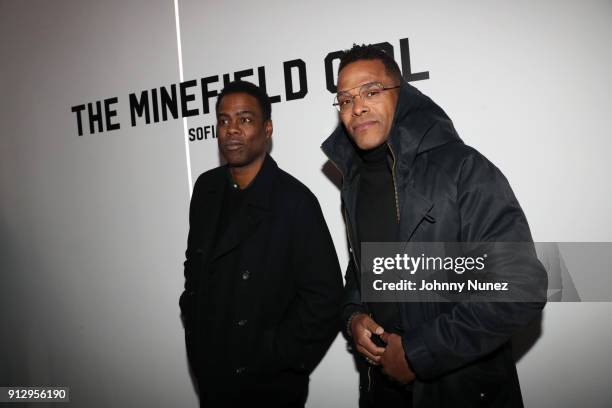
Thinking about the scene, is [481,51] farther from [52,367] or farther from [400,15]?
[52,367]

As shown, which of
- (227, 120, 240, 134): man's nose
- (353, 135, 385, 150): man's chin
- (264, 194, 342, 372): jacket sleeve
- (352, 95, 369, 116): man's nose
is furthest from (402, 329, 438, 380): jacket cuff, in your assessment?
(227, 120, 240, 134): man's nose

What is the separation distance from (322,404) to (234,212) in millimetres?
1209

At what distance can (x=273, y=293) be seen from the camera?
192 centimetres

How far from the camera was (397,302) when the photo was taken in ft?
5.19

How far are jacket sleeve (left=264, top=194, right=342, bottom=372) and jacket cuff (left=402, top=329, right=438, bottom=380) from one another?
546mm

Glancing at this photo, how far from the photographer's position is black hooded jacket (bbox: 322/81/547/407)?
1341mm

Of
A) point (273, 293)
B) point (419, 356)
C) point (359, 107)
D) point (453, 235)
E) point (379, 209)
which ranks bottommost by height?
point (419, 356)

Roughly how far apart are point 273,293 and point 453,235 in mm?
851

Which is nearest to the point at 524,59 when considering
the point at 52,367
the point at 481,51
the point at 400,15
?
the point at 481,51

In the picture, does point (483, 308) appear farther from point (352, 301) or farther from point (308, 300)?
point (308, 300)

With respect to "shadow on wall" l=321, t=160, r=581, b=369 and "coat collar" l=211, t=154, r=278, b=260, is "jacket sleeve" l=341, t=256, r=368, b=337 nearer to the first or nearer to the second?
"shadow on wall" l=321, t=160, r=581, b=369

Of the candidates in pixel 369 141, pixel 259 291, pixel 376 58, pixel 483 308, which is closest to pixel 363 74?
pixel 376 58

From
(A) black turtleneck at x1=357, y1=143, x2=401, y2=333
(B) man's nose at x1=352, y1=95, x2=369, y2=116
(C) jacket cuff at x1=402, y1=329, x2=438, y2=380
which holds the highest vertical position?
(B) man's nose at x1=352, y1=95, x2=369, y2=116

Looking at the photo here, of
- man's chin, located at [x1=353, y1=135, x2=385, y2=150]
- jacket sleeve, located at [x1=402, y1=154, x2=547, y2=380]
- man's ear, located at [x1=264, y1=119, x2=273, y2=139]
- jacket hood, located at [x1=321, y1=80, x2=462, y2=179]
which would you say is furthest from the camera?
man's ear, located at [x1=264, y1=119, x2=273, y2=139]
